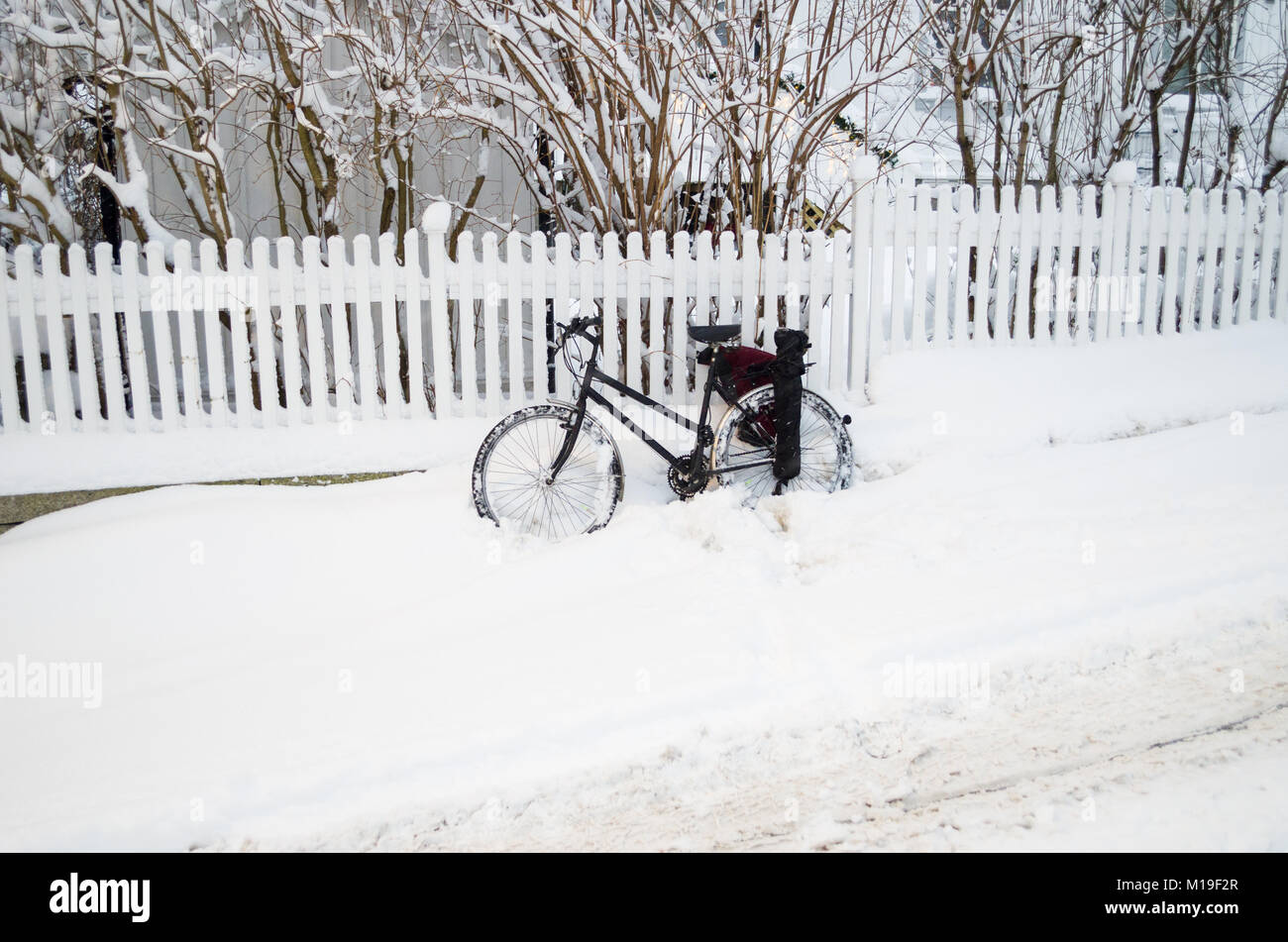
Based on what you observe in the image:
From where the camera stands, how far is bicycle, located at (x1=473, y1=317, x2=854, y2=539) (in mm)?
5070

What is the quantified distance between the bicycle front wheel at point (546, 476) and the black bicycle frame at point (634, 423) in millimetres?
68

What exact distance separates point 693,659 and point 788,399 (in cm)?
197

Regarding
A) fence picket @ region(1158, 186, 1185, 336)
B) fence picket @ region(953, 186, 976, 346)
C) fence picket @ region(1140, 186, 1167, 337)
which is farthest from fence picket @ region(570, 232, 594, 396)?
fence picket @ region(1158, 186, 1185, 336)

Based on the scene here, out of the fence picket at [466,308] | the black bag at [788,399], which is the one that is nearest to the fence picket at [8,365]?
the fence picket at [466,308]

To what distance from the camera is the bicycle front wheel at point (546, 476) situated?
506cm

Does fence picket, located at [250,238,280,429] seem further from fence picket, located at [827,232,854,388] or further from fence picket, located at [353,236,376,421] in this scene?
fence picket, located at [827,232,854,388]

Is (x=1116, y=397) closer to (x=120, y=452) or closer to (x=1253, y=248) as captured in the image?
(x=1253, y=248)

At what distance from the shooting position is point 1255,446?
18.5 feet

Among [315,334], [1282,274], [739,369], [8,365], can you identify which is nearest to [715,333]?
[739,369]

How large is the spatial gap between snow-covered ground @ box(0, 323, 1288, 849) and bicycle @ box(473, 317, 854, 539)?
234mm

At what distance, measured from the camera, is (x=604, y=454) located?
16.6 feet

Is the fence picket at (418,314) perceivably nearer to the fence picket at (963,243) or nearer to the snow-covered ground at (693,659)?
the snow-covered ground at (693,659)
